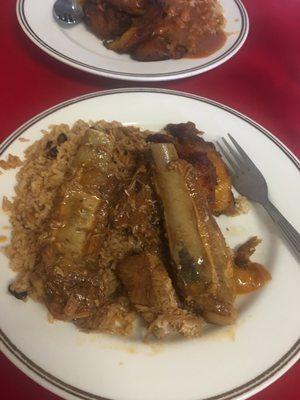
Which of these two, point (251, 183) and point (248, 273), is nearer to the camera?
point (248, 273)

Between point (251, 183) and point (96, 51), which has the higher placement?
point (96, 51)

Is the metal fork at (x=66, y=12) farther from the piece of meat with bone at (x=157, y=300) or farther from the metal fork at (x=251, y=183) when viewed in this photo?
the piece of meat with bone at (x=157, y=300)

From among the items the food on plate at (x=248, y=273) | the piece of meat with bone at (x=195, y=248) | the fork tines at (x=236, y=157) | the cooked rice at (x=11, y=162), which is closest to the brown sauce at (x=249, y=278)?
the food on plate at (x=248, y=273)

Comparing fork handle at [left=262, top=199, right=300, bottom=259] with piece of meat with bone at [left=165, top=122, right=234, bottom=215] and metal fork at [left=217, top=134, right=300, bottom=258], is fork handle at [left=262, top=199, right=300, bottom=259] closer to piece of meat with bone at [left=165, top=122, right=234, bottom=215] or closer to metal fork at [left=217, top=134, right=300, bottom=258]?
metal fork at [left=217, top=134, right=300, bottom=258]

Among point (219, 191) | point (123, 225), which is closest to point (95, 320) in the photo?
point (123, 225)

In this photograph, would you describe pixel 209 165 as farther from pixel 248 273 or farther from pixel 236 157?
pixel 248 273

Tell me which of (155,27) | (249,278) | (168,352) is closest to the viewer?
(168,352)

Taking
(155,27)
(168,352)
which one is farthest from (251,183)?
(155,27)
